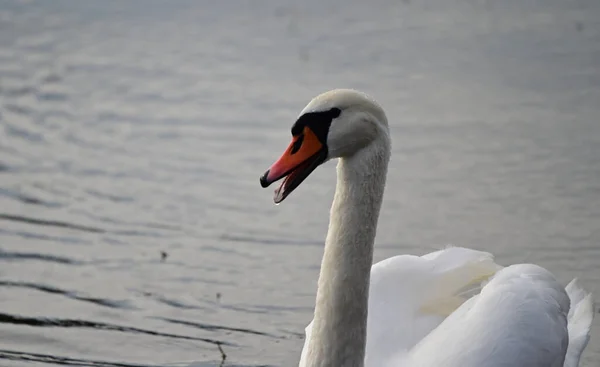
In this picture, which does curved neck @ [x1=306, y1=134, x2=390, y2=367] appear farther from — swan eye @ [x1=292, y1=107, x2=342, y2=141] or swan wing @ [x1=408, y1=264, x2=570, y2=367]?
swan wing @ [x1=408, y1=264, x2=570, y2=367]

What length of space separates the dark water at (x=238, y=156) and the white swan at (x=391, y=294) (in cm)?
84

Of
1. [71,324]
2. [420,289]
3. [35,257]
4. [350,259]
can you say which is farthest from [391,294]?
[35,257]

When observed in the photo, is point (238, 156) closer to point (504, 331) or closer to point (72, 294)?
point (72, 294)

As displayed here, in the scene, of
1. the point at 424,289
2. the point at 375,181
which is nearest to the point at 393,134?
the point at 424,289

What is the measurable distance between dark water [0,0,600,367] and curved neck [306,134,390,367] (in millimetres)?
1618

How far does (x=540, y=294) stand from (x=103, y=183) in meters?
3.89

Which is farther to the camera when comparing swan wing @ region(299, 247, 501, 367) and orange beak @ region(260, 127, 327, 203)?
swan wing @ region(299, 247, 501, 367)

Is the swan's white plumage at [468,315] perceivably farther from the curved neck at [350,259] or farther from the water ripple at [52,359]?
the water ripple at [52,359]

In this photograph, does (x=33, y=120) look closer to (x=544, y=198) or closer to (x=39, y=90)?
(x=39, y=90)

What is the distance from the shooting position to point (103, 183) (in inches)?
315

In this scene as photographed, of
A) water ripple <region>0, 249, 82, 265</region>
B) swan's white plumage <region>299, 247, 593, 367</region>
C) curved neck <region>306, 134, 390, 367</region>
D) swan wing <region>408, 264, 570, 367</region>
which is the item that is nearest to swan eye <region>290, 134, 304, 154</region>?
curved neck <region>306, 134, 390, 367</region>

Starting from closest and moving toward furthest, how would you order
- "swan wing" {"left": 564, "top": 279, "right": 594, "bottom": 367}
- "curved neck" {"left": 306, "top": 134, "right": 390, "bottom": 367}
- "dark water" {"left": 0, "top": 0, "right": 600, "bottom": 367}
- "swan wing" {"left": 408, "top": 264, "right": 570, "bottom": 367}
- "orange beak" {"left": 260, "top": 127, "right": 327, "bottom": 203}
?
"orange beak" {"left": 260, "top": 127, "right": 327, "bottom": 203} → "curved neck" {"left": 306, "top": 134, "right": 390, "bottom": 367} → "swan wing" {"left": 408, "top": 264, "right": 570, "bottom": 367} → "swan wing" {"left": 564, "top": 279, "right": 594, "bottom": 367} → "dark water" {"left": 0, "top": 0, "right": 600, "bottom": 367}

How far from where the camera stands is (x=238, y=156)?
830cm

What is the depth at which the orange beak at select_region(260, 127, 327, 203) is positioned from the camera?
13.0 ft
